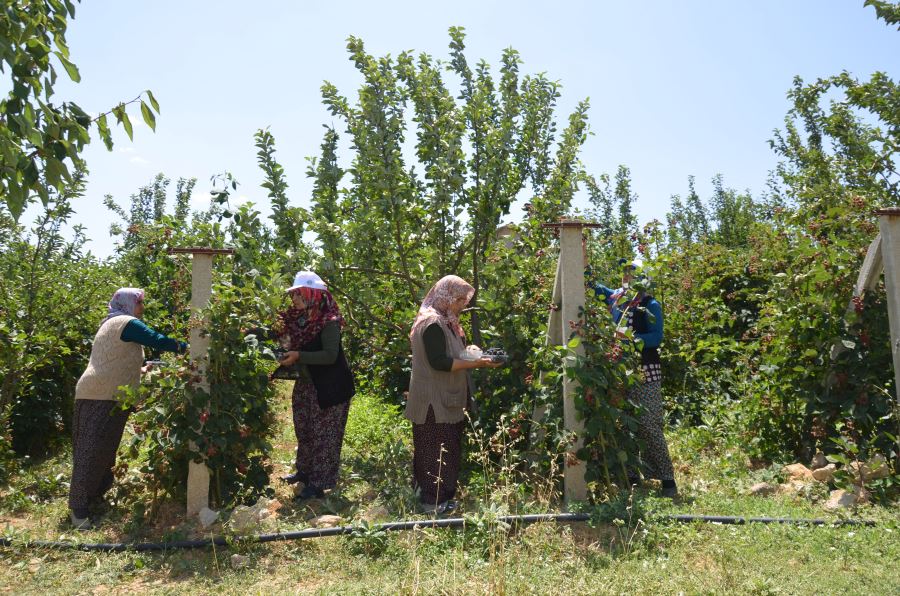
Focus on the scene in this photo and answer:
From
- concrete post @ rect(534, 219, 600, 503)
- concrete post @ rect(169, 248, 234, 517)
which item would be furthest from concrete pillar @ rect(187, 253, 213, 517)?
concrete post @ rect(534, 219, 600, 503)

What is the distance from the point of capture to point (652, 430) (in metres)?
5.24

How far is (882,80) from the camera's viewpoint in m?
6.41

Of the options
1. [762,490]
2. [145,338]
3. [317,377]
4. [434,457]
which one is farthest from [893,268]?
[145,338]

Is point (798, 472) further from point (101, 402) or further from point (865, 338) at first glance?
point (101, 402)

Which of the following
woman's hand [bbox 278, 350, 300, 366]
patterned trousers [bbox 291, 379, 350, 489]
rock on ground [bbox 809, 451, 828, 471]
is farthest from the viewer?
rock on ground [bbox 809, 451, 828, 471]

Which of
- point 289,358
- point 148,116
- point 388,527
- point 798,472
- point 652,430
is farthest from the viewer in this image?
point 798,472

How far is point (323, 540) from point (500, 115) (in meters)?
4.25

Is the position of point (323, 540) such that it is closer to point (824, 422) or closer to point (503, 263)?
point (503, 263)

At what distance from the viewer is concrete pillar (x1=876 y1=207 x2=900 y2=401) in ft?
15.7

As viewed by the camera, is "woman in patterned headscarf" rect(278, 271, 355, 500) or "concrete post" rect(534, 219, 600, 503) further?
"woman in patterned headscarf" rect(278, 271, 355, 500)

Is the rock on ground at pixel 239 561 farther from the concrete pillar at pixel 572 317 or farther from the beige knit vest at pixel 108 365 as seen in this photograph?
the concrete pillar at pixel 572 317

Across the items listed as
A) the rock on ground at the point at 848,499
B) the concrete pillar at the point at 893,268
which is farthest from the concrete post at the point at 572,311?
the concrete pillar at the point at 893,268

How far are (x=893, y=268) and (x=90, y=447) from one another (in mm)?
5701

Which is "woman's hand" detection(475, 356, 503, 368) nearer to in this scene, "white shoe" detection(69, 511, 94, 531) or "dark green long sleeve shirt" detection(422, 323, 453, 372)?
"dark green long sleeve shirt" detection(422, 323, 453, 372)
